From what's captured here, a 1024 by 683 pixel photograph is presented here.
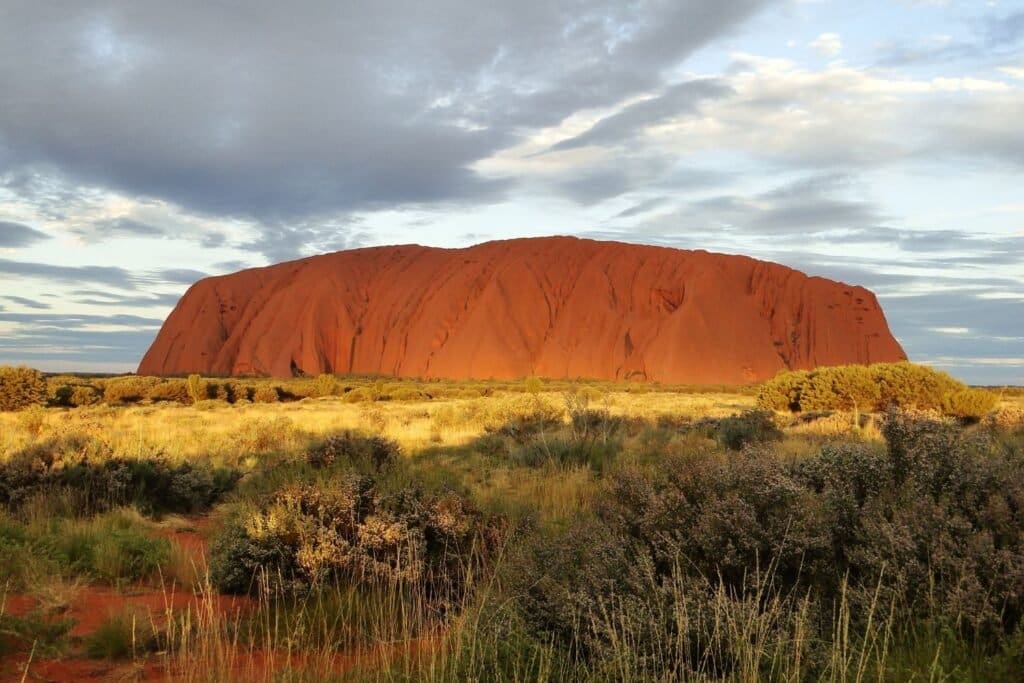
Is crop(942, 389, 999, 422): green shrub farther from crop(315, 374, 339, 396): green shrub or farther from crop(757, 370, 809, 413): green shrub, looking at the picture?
crop(315, 374, 339, 396): green shrub

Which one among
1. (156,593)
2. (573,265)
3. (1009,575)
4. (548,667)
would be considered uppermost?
(573,265)

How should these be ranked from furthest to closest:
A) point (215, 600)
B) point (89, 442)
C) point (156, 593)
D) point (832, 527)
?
point (89, 442) → point (156, 593) → point (215, 600) → point (832, 527)

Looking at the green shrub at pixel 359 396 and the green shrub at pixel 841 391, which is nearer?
the green shrub at pixel 841 391

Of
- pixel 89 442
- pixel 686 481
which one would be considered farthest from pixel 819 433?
pixel 89 442

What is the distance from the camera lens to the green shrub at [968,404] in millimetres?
17328

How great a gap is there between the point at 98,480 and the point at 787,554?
9.19 meters

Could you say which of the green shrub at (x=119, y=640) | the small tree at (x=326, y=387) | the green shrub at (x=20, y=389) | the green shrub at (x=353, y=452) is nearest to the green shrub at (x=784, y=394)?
the green shrub at (x=353, y=452)

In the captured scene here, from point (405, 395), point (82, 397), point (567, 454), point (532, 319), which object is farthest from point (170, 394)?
point (532, 319)

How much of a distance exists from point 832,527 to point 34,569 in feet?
21.0

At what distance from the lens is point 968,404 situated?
17453 millimetres

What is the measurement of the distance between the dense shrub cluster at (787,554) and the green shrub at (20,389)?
2904cm

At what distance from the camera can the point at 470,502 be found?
731 centimetres

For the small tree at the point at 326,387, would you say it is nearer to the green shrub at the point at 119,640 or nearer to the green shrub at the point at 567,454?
the green shrub at the point at 567,454

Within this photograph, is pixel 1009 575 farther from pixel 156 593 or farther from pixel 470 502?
pixel 156 593
